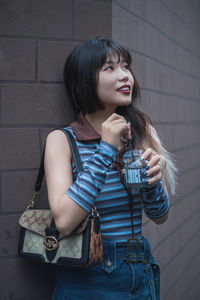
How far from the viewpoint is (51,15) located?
2.21 m

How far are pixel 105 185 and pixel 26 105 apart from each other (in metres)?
0.67

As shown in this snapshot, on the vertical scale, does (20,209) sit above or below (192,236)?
above

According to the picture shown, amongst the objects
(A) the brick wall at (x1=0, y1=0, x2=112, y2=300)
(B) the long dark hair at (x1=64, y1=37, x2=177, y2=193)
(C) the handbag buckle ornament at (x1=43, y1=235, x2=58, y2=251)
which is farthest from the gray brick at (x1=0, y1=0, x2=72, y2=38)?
(C) the handbag buckle ornament at (x1=43, y1=235, x2=58, y2=251)

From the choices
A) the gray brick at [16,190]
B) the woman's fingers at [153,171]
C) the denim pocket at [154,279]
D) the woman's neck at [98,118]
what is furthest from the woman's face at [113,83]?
the denim pocket at [154,279]

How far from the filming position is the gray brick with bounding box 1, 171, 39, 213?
217cm

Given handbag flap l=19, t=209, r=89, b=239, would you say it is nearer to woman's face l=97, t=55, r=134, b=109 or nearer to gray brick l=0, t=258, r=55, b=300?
gray brick l=0, t=258, r=55, b=300

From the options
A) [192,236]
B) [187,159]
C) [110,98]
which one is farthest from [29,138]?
[192,236]

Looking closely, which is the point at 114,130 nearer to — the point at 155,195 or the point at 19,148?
the point at 155,195

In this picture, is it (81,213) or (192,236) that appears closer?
(81,213)

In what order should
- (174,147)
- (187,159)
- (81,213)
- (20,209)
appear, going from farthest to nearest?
(187,159) < (174,147) < (20,209) < (81,213)

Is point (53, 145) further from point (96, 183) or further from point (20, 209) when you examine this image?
point (20, 209)

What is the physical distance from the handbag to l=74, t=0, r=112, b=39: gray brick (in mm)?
688

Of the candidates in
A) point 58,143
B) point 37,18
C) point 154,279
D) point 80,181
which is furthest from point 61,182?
point 37,18

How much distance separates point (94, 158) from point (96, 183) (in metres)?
0.11
